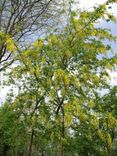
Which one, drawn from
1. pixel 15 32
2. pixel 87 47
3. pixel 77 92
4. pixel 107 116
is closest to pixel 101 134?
pixel 107 116

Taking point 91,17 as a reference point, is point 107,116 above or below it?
below

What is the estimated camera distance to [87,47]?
50.6 ft

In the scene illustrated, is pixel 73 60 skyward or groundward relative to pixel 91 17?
groundward

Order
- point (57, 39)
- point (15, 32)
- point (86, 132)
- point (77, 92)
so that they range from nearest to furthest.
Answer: point (77, 92)
point (57, 39)
point (86, 132)
point (15, 32)

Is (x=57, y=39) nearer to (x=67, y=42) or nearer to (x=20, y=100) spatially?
(x=67, y=42)

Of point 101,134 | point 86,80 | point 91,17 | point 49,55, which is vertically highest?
point 91,17

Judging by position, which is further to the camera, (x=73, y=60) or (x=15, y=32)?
(x=15, y=32)

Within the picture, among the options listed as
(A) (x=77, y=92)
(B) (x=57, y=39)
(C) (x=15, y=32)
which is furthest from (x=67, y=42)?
(C) (x=15, y=32)

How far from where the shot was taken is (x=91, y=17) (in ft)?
50.2

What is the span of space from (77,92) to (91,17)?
2.80m

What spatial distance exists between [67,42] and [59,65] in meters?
0.98

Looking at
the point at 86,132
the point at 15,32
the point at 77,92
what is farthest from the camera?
the point at 15,32

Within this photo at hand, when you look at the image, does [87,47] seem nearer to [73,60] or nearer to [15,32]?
[73,60]

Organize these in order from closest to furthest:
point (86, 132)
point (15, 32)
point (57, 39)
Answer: point (57, 39)
point (86, 132)
point (15, 32)
